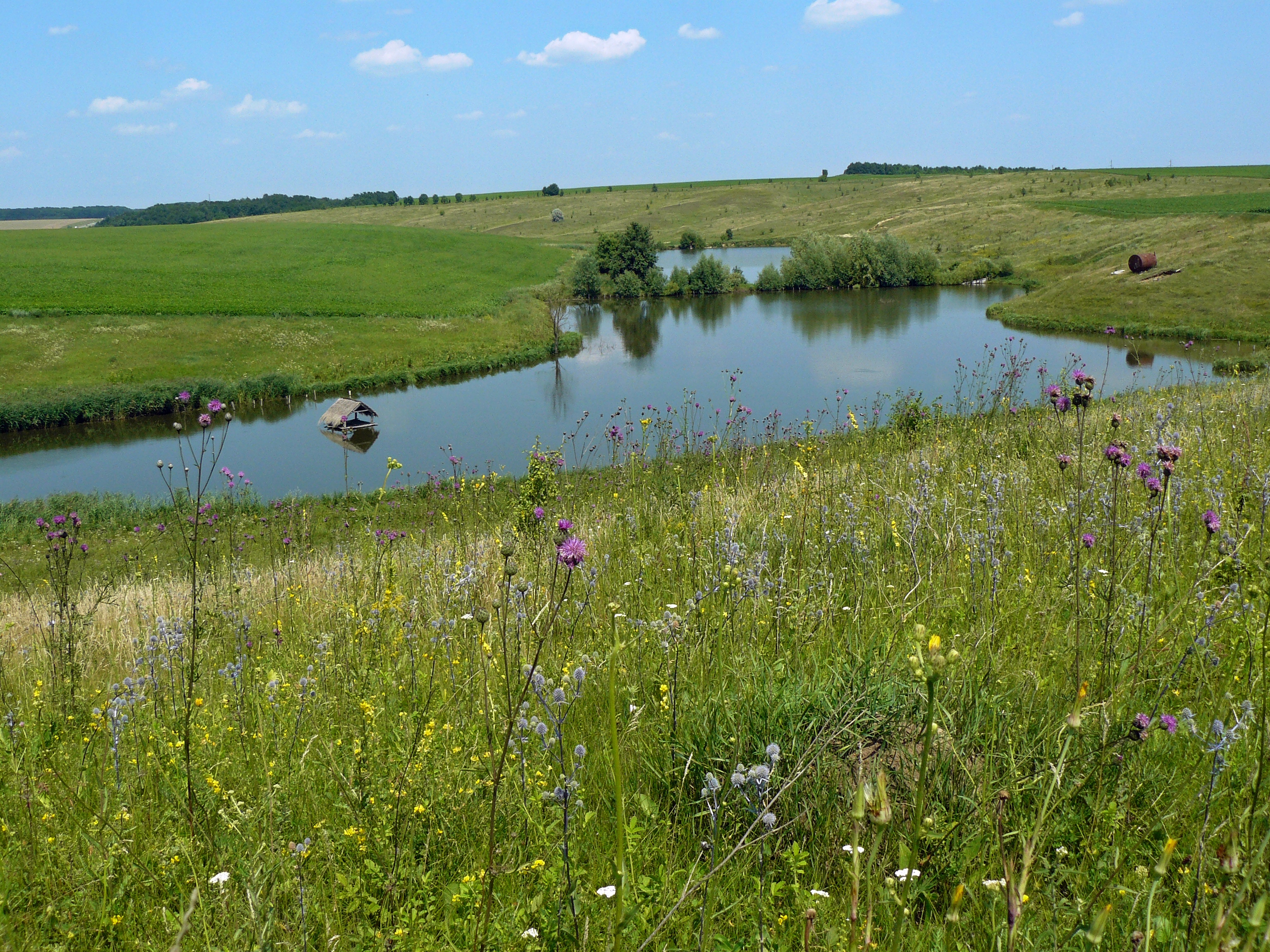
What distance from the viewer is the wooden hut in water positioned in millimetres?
24719

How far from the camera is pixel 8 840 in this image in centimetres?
219

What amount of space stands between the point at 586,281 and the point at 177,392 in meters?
34.6

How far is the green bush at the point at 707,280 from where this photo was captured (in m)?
60.2

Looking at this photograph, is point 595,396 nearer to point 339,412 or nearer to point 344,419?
point 344,419

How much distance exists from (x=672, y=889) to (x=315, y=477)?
21.6 meters

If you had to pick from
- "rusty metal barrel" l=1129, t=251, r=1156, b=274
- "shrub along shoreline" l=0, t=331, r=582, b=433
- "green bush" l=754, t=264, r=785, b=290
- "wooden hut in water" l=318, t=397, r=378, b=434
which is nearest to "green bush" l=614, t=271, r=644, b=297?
"green bush" l=754, t=264, r=785, b=290

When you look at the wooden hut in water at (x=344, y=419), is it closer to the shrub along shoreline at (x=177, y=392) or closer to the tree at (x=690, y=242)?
the shrub along shoreline at (x=177, y=392)

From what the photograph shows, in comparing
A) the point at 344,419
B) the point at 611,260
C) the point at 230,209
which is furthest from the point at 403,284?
the point at 230,209

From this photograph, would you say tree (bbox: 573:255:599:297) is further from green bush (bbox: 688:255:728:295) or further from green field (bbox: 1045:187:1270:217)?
green field (bbox: 1045:187:1270:217)

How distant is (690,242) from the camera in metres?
94.9

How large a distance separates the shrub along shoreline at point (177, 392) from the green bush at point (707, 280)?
94.3 ft

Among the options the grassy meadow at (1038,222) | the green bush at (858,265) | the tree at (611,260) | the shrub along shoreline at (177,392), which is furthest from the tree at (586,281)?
the grassy meadow at (1038,222)

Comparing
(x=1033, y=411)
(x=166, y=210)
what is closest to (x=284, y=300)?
(x=1033, y=411)

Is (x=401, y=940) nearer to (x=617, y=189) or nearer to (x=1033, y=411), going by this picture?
(x=1033, y=411)
